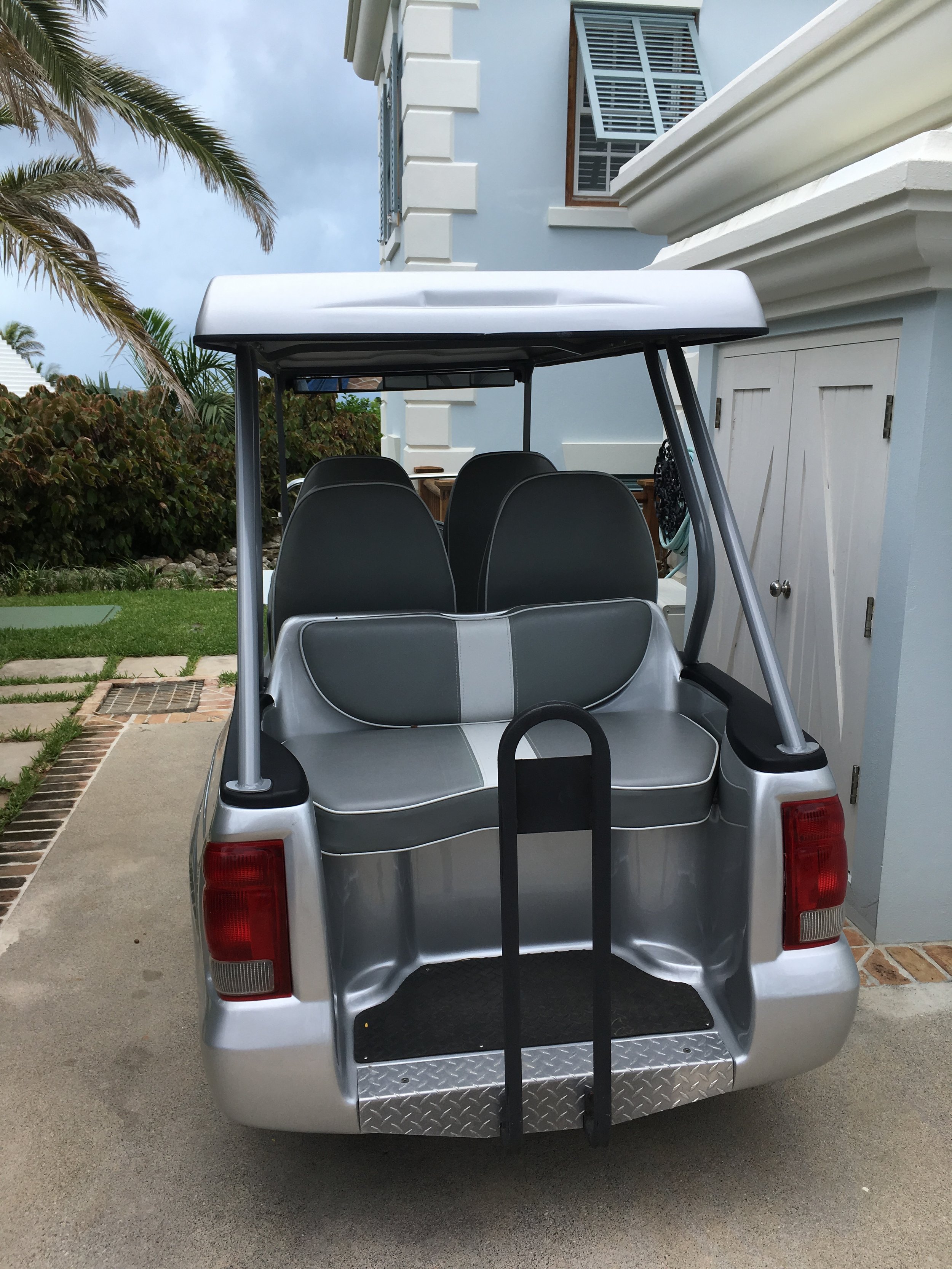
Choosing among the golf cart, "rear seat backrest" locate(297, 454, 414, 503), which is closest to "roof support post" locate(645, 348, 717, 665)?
the golf cart

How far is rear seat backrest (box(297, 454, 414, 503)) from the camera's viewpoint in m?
4.30

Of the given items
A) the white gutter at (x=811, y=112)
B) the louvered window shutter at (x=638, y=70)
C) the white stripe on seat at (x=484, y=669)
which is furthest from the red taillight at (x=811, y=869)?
the louvered window shutter at (x=638, y=70)

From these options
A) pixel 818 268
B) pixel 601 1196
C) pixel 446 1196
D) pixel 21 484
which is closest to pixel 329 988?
pixel 446 1196

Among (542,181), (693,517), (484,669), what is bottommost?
(484,669)

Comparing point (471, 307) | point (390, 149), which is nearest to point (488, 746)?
point (471, 307)

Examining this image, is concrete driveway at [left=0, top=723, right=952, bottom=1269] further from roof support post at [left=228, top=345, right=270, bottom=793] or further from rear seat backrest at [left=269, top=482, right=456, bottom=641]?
rear seat backrest at [left=269, top=482, right=456, bottom=641]

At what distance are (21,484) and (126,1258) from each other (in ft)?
33.4

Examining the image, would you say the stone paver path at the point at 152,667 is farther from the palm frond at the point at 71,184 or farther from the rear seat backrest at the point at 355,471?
the palm frond at the point at 71,184

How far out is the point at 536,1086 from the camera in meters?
2.30

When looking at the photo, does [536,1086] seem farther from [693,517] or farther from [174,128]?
[174,128]

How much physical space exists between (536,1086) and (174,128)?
9.91 m

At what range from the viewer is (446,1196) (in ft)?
8.45

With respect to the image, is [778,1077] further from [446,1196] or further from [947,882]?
[947,882]

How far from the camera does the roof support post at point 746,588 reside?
8.33 feet
